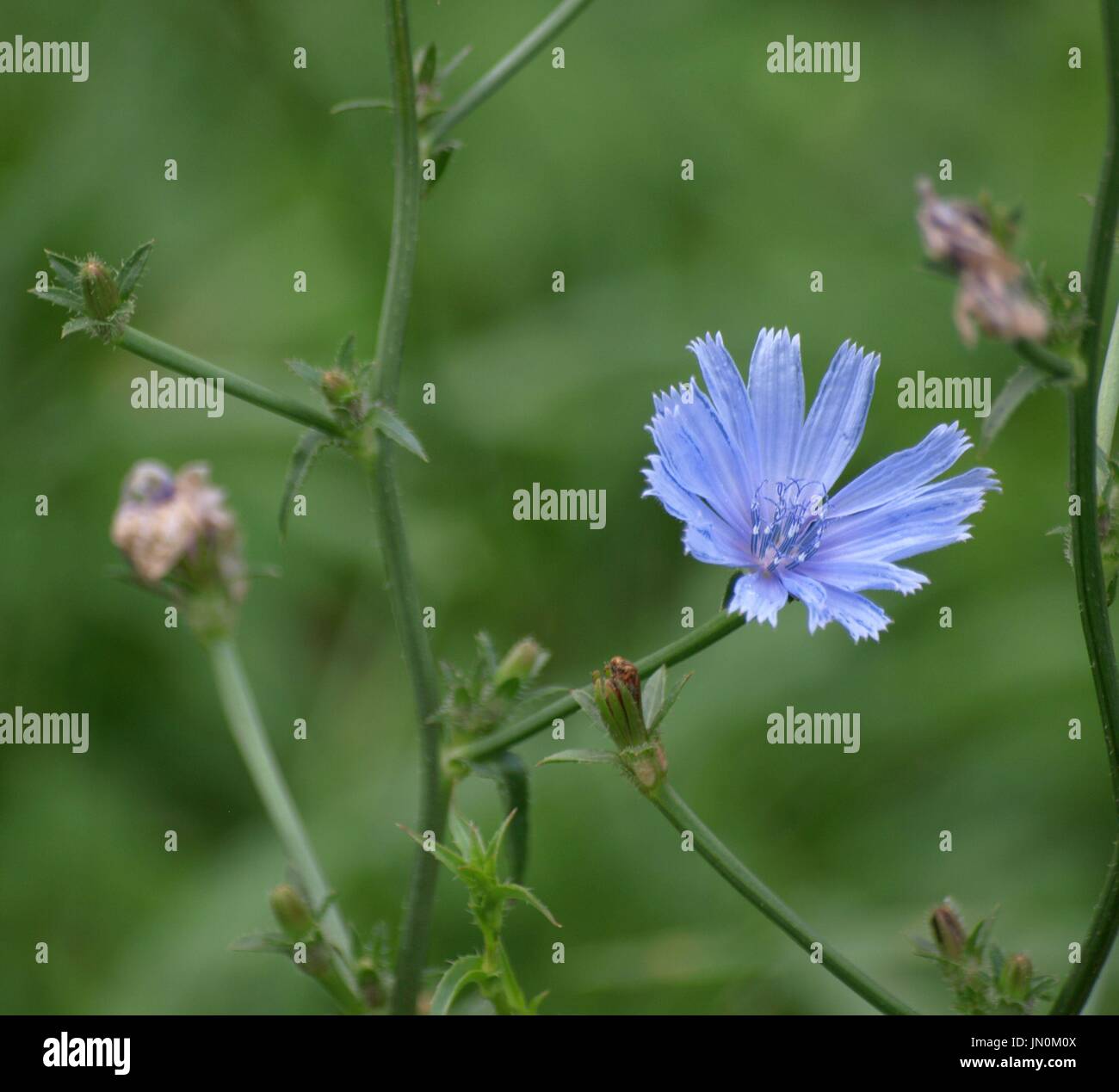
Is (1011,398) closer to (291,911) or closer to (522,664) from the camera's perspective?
(522,664)

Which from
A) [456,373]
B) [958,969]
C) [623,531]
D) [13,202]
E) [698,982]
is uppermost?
[13,202]

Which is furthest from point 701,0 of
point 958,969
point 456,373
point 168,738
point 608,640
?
point 958,969

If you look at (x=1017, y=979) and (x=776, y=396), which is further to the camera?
(x=776, y=396)

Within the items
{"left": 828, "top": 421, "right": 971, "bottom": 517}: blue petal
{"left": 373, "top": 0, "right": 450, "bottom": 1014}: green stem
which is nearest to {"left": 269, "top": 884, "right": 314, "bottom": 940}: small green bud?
{"left": 373, "top": 0, "right": 450, "bottom": 1014}: green stem

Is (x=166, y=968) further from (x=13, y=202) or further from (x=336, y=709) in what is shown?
(x=13, y=202)

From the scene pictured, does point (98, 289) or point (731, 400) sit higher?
point (98, 289)
